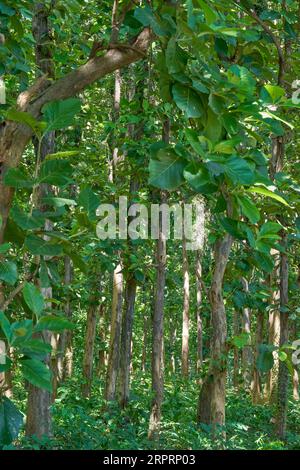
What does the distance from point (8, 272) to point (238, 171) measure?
0.92 metres

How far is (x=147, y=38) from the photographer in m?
3.03

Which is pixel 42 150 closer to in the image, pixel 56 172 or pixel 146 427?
pixel 56 172

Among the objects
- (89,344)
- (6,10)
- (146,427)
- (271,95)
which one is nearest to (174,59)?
(271,95)

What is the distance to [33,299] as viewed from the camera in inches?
89.8

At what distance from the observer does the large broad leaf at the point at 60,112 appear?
2492mm

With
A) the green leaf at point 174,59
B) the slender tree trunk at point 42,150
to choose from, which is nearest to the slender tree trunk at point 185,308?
the slender tree trunk at point 42,150

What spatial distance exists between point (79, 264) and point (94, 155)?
30.3 feet

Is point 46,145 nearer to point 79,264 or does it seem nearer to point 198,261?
point 79,264

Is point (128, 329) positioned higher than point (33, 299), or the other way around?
point (128, 329)

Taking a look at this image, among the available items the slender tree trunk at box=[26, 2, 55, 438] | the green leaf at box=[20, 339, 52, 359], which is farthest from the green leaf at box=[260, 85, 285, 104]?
the slender tree trunk at box=[26, 2, 55, 438]

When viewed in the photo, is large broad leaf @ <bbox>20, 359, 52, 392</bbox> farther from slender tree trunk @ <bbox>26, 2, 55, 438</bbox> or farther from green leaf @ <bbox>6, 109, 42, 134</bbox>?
slender tree trunk @ <bbox>26, 2, 55, 438</bbox>

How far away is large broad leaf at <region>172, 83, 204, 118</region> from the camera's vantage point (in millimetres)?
2336

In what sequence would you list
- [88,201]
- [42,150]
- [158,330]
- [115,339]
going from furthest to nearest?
[115,339]
[158,330]
[42,150]
[88,201]

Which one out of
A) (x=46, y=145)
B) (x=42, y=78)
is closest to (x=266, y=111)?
(x=42, y=78)
